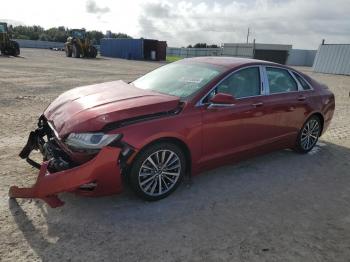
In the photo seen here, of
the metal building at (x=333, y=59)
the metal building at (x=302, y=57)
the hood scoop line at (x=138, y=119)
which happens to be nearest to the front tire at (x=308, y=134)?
the hood scoop line at (x=138, y=119)

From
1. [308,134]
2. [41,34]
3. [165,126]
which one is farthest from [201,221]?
[41,34]

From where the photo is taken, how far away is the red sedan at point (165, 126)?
11.4 feet

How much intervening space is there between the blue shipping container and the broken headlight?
41.8 meters

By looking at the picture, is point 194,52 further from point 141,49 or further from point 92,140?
point 92,140

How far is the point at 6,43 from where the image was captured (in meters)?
28.9

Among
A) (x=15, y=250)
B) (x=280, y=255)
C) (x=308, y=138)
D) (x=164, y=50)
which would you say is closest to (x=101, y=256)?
(x=15, y=250)

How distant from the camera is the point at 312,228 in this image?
3.69m

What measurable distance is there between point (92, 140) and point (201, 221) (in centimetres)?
145

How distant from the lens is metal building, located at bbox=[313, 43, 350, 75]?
98.9 feet

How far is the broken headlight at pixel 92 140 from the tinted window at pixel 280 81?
9.01 feet

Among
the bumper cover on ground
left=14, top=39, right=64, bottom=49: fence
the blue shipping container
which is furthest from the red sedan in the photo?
left=14, top=39, right=64, bottom=49: fence

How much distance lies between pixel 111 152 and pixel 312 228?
91.3 inches

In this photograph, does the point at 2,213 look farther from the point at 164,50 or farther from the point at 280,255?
the point at 164,50

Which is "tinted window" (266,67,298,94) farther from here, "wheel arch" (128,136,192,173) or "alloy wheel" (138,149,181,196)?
"alloy wheel" (138,149,181,196)
